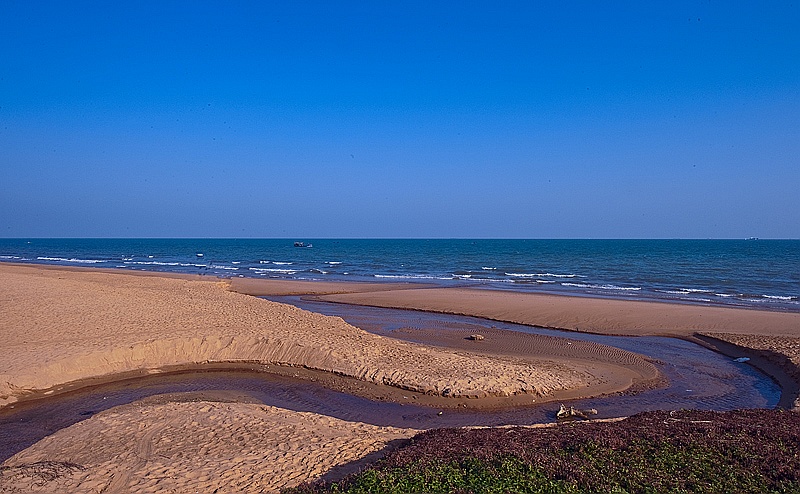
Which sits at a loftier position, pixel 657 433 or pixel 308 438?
pixel 657 433

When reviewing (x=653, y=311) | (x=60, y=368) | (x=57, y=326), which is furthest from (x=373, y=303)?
(x=60, y=368)

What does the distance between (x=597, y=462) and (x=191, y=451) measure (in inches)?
226

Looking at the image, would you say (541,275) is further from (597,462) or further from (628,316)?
(597,462)

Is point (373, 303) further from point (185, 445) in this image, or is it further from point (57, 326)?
point (185, 445)

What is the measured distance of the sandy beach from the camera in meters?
7.54

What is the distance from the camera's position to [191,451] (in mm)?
7984

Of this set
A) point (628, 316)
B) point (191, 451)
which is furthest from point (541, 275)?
point (191, 451)

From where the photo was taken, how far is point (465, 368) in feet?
45.2

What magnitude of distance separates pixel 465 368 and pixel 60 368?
384 inches

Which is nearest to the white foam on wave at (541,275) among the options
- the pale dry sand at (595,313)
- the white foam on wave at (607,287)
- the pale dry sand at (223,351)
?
the white foam on wave at (607,287)

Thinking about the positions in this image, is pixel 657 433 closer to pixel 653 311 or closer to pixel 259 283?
pixel 653 311

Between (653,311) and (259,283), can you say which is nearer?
(653,311)

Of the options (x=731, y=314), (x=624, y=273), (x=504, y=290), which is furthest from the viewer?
(x=624, y=273)

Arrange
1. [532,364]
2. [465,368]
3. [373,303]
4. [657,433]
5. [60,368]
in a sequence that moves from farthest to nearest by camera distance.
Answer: [373,303] < [532,364] < [465,368] < [60,368] < [657,433]
